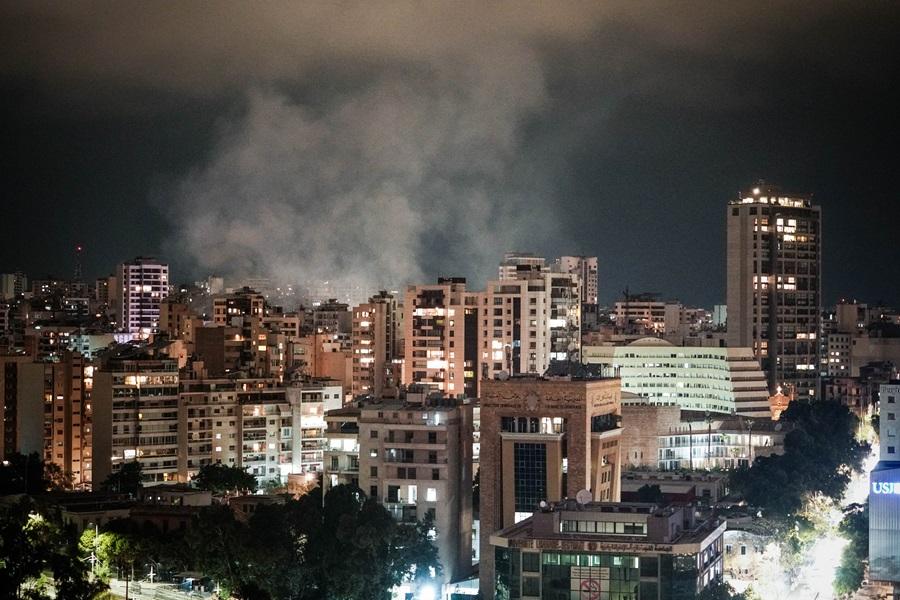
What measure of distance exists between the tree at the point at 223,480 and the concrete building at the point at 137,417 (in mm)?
1960

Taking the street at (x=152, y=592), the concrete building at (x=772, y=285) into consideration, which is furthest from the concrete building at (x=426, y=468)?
the concrete building at (x=772, y=285)

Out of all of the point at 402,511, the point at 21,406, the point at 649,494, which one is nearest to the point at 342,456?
the point at 402,511

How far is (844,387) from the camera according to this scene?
51.8 metres

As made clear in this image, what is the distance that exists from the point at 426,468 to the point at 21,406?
15.1 meters

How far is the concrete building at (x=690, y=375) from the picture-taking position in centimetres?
4506

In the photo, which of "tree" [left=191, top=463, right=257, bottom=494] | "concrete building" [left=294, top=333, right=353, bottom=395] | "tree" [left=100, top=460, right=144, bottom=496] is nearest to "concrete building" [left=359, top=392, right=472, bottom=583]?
"tree" [left=191, top=463, right=257, bottom=494]

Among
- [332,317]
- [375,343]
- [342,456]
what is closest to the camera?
[342,456]

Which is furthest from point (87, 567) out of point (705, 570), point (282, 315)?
point (282, 315)

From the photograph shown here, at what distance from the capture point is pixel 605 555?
22.5 meters

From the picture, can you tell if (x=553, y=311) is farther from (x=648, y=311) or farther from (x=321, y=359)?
(x=648, y=311)

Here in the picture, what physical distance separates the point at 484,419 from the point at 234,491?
8961mm

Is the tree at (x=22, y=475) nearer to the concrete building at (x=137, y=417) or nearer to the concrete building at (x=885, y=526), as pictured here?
the concrete building at (x=137, y=417)

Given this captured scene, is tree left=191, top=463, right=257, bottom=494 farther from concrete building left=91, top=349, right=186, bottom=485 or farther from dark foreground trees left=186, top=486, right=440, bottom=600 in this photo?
dark foreground trees left=186, top=486, right=440, bottom=600

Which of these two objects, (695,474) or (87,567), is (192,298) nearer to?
(695,474)
